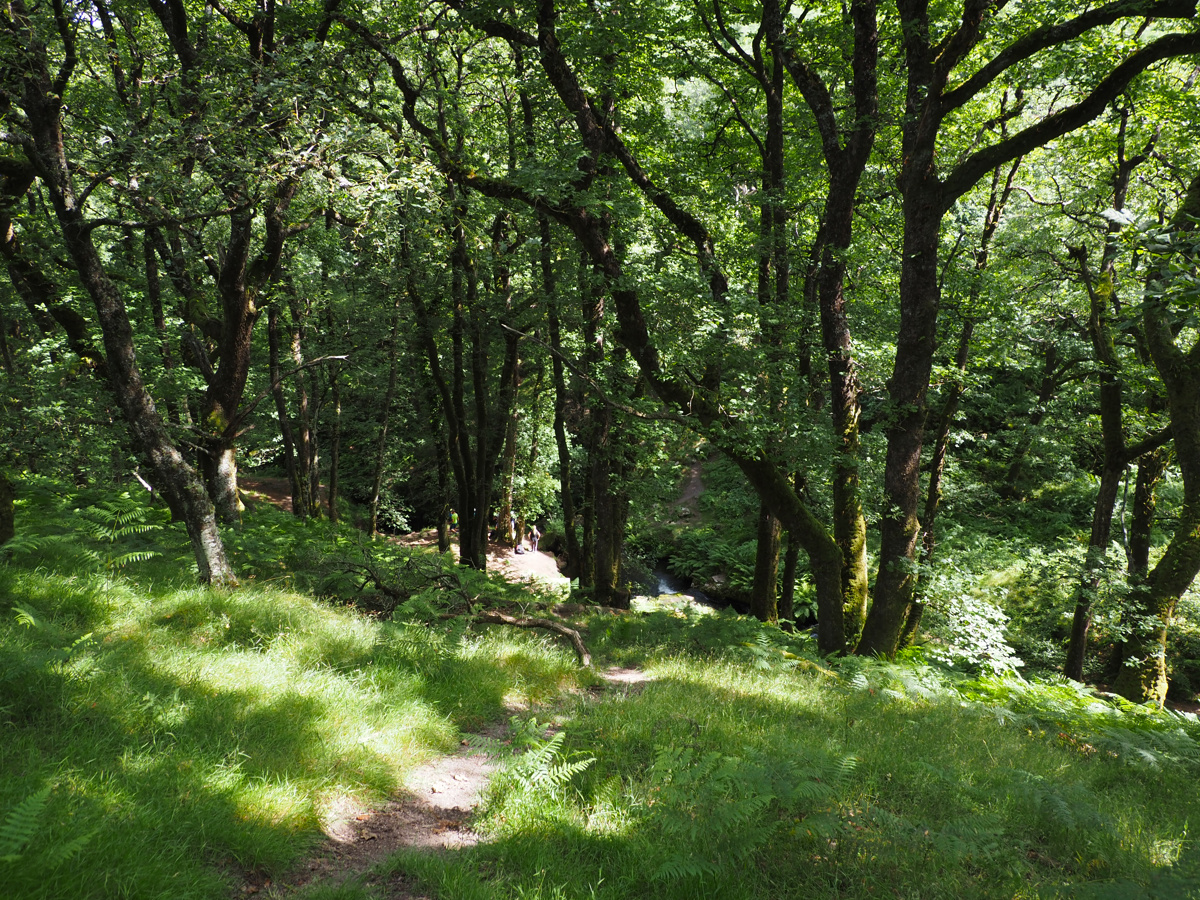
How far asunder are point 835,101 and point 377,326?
10.8 meters

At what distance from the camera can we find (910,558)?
889cm

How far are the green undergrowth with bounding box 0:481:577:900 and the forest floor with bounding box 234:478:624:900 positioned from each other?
0.08m

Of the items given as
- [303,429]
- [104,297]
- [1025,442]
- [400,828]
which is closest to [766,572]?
[400,828]

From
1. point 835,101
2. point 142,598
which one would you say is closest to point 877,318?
point 835,101

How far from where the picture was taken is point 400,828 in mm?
3730

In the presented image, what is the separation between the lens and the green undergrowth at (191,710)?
277 cm

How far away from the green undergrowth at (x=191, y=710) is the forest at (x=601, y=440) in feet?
0.10

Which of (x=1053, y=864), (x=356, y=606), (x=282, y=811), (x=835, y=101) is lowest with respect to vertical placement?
(x=356, y=606)

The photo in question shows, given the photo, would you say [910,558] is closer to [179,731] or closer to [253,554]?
[179,731]

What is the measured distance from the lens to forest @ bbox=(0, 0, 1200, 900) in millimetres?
3381

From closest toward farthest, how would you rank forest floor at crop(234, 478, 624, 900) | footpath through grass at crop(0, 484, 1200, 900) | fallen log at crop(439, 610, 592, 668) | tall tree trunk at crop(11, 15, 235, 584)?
footpath through grass at crop(0, 484, 1200, 900) < forest floor at crop(234, 478, 624, 900) < tall tree trunk at crop(11, 15, 235, 584) < fallen log at crop(439, 610, 592, 668)

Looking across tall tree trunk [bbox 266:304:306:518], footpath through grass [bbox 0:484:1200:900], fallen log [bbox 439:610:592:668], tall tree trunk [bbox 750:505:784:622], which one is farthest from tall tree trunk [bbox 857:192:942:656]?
tall tree trunk [bbox 266:304:306:518]

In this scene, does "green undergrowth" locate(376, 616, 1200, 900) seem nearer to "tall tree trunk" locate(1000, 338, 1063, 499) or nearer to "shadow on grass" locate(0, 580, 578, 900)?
"shadow on grass" locate(0, 580, 578, 900)

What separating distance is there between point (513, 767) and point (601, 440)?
7705mm
